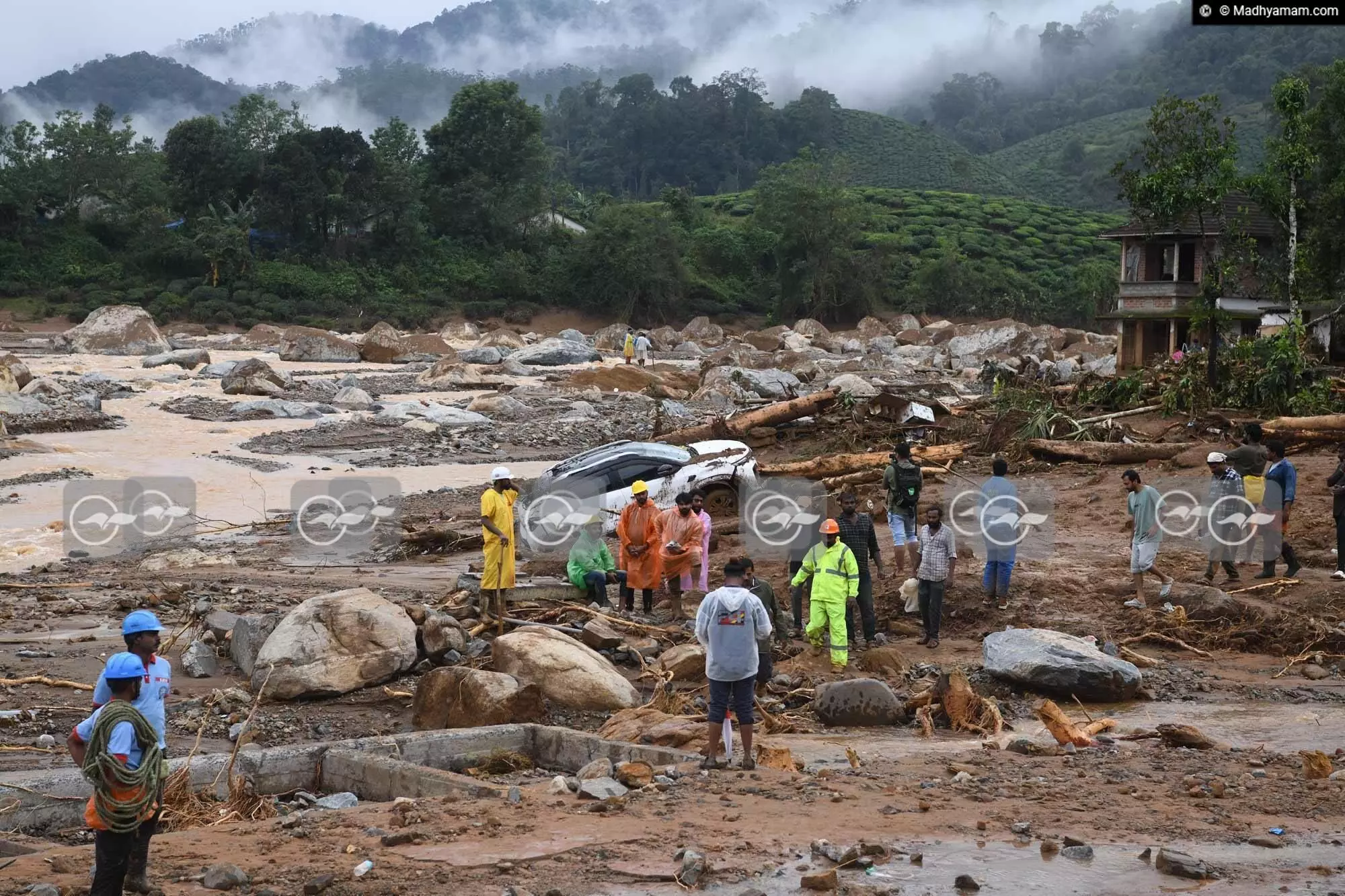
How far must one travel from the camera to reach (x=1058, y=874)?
19.1 ft

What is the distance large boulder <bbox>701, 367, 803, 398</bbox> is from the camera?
100 feet

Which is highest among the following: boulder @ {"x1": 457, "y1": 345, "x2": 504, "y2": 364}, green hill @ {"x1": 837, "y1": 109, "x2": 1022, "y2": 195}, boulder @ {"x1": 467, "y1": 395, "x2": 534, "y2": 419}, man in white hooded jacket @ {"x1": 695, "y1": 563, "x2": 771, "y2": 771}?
green hill @ {"x1": 837, "y1": 109, "x2": 1022, "y2": 195}

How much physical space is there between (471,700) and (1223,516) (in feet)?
25.6

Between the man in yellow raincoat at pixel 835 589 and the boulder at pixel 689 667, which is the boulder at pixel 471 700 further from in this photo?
the man in yellow raincoat at pixel 835 589

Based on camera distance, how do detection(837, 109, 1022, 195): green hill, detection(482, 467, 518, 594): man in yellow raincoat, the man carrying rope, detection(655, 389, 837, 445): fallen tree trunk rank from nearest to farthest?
the man carrying rope
detection(482, 467, 518, 594): man in yellow raincoat
detection(655, 389, 837, 445): fallen tree trunk
detection(837, 109, 1022, 195): green hill

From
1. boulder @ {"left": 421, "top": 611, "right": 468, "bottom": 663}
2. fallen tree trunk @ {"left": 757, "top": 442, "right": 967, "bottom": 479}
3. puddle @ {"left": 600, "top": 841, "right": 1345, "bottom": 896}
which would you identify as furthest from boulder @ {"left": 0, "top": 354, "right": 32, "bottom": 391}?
puddle @ {"left": 600, "top": 841, "right": 1345, "bottom": 896}

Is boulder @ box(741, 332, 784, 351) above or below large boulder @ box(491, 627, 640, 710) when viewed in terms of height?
above

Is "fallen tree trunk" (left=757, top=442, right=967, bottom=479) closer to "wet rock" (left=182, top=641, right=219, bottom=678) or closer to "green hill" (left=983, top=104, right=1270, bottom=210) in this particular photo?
"wet rock" (left=182, top=641, right=219, bottom=678)

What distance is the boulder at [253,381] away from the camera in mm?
33938

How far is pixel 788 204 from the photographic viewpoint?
241 feet

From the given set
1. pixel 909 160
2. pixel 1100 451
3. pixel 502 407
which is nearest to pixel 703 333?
pixel 502 407

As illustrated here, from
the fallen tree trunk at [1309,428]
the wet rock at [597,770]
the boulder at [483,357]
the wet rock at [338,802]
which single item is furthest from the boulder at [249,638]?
the boulder at [483,357]

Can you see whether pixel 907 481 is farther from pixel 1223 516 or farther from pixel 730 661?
pixel 730 661

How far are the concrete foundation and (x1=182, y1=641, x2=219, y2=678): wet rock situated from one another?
2.32 meters
